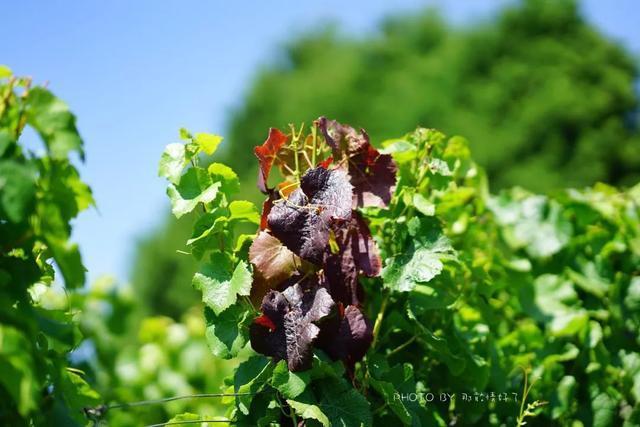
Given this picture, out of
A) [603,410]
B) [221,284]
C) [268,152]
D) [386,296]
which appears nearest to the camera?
[221,284]

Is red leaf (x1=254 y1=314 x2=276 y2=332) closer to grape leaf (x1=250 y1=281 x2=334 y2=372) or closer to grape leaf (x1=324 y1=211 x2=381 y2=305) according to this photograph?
grape leaf (x1=250 y1=281 x2=334 y2=372)

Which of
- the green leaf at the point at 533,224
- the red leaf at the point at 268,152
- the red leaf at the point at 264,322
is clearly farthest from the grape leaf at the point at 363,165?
the green leaf at the point at 533,224

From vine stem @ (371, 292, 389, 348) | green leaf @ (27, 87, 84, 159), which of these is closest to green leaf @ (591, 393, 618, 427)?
vine stem @ (371, 292, 389, 348)

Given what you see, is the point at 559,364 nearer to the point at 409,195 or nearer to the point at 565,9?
the point at 409,195

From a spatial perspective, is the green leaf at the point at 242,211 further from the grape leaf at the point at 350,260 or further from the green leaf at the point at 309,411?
the green leaf at the point at 309,411

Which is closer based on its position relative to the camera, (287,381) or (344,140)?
(287,381)

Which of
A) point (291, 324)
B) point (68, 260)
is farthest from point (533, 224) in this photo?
point (68, 260)

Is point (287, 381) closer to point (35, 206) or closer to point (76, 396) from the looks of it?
point (76, 396)
